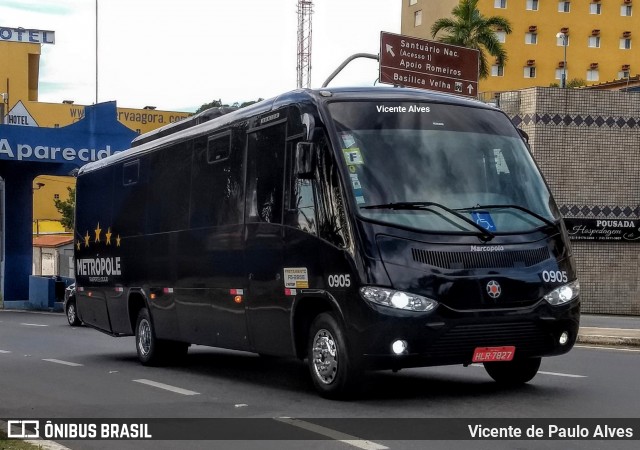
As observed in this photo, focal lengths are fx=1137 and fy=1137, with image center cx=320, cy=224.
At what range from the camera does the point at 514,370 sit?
11445 mm

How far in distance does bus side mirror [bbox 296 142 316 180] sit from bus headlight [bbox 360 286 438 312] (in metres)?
1.46

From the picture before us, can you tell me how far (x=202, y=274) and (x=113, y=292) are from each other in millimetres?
3840

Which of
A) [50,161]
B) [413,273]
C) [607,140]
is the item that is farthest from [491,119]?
[50,161]

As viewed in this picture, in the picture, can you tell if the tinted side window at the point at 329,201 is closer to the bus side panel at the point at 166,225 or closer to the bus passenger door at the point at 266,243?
the bus passenger door at the point at 266,243

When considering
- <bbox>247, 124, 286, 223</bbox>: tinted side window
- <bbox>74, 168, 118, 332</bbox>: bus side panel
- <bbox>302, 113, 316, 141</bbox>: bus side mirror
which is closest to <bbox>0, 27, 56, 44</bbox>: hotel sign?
<bbox>74, 168, 118, 332</bbox>: bus side panel

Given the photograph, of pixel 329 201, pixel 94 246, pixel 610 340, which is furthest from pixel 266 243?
pixel 610 340

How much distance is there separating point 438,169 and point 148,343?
6.42 metres

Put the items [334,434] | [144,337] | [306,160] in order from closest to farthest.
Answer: [334,434] → [306,160] → [144,337]

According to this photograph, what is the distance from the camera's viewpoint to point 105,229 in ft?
57.4

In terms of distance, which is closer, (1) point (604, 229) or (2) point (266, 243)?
(2) point (266, 243)

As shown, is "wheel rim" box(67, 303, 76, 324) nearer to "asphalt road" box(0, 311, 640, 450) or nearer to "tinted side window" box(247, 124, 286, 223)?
"asphalt road" box(0, 311, 640, 450)

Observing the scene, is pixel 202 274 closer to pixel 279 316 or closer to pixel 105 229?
pixel 279 316

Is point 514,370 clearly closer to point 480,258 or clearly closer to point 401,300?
point 480,258

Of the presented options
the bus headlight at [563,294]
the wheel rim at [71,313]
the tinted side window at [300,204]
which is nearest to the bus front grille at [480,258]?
the bus headlight at [563,294]
